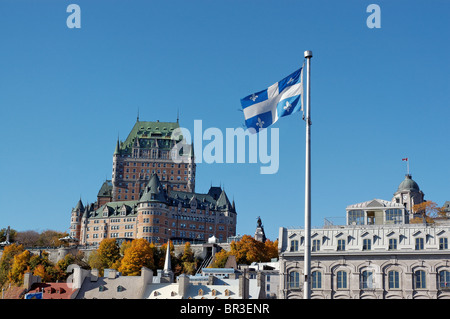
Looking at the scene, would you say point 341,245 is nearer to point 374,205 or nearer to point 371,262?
point 371,262

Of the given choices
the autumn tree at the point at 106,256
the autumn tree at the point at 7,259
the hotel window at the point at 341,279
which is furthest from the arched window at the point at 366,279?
the autumn tree at the point at 7,259

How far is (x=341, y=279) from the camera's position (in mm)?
72812

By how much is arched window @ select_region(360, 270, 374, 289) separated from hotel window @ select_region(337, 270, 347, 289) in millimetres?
1660

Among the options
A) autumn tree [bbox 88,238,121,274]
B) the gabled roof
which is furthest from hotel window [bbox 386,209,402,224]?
autumn tree [bbox 88,238,121,274]

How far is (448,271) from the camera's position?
2744 inches

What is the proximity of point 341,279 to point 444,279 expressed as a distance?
389 inches

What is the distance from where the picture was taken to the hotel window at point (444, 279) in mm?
69438

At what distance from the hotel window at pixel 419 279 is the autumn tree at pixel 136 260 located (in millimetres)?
90795

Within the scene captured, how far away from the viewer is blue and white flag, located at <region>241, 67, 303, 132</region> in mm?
31828

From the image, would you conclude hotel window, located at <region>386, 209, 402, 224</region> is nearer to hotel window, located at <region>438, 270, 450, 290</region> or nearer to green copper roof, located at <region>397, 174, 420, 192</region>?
hotel window, located at <region>438, 270, 450, 290</region>

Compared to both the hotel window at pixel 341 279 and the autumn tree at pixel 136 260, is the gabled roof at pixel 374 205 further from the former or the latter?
the autumn tree at pixel 136 260
